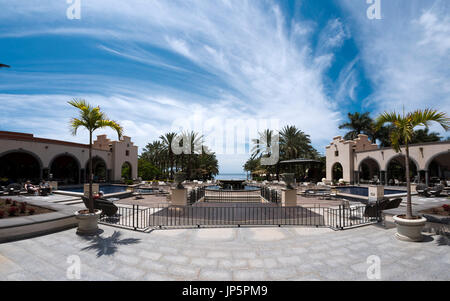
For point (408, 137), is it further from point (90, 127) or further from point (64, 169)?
point (64, 169)

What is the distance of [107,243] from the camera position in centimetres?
620

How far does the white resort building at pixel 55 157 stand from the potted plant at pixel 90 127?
1862cm

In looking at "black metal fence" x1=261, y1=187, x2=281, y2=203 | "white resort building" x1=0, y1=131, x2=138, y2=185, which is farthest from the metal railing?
"white resort building" x1=0, y1=131, x2=138, y2=185

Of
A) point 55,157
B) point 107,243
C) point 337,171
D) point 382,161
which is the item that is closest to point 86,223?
point 107,243

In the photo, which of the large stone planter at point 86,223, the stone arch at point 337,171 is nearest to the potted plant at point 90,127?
the large stone planter at point 86,223

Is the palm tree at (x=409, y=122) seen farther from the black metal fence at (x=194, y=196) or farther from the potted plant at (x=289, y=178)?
the black metal fence at (x=194, y=196)

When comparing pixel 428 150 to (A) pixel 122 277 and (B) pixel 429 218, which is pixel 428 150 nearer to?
(B) pixel 429 218

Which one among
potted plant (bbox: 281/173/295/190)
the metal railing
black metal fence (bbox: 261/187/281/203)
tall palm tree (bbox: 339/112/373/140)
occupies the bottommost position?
the metal railing

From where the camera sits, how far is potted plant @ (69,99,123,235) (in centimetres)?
703

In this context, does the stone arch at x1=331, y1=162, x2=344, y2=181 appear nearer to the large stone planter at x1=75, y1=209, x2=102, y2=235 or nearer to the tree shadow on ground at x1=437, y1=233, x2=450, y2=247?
the tree shadow on ground at x1=437, y1=233, x2=450, y2=247

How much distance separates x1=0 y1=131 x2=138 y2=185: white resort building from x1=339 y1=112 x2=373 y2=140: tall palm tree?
4245 cm

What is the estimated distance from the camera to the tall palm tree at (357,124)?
4100 centimetres

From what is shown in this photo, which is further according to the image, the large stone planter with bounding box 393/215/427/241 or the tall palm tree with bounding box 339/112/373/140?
the tall palm tree with bounding box 339/112/373/140
